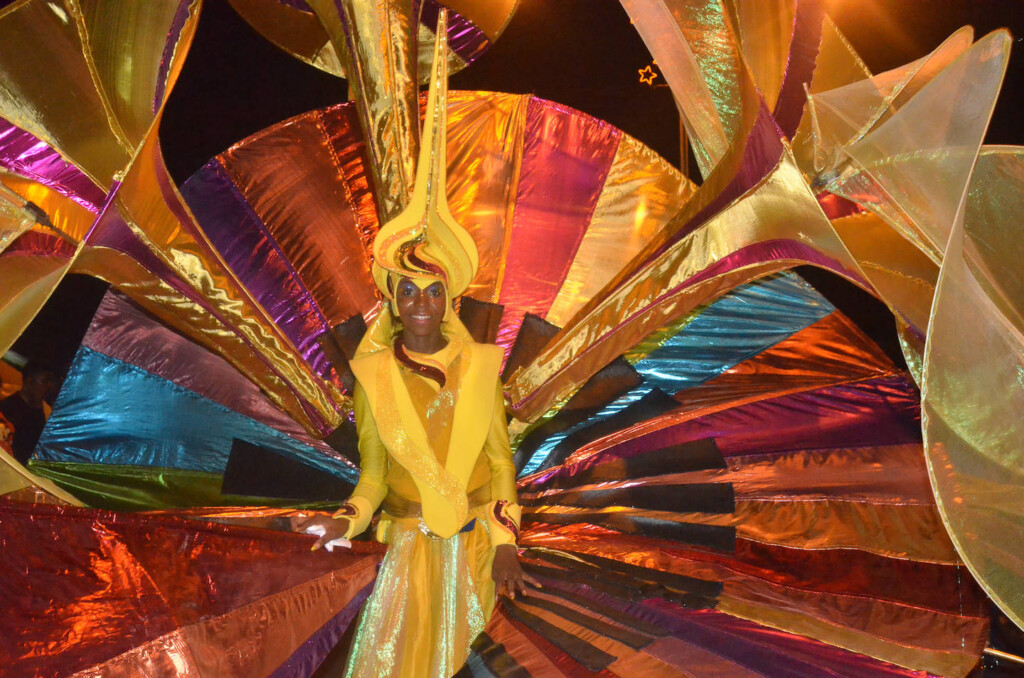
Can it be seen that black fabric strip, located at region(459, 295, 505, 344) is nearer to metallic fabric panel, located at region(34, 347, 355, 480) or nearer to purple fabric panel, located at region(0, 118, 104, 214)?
metallic fabric panel, located at region(34, 347, 355, 480)

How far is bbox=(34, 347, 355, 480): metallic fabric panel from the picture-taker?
2834mm

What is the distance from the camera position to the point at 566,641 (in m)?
2.17

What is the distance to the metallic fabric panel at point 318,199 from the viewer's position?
303 centimetres

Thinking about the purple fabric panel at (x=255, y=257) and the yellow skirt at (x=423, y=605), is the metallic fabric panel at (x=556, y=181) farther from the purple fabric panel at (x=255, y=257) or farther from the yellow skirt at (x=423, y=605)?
the yellow skirt at (x=423, y=605)

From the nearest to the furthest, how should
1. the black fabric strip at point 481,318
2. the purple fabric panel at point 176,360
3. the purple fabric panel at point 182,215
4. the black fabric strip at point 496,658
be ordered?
the black fabric strip at point 496,658 → the purple fabric panel at point 182,215 → the purple fabric panel at point 176,360 → the black fabric strip at point 481,318

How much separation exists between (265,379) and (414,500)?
0.59m

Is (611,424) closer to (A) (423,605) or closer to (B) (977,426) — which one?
(A) (423,605)

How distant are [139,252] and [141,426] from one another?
658 millimetres

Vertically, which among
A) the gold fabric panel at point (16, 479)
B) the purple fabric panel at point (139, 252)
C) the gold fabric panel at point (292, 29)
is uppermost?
the gold fabric panel at point (292, 29)

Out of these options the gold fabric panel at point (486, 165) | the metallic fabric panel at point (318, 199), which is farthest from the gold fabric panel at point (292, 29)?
the gold fabric panel at point (486, 165)

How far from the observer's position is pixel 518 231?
10.7 ft

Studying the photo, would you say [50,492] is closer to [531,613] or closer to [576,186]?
[531,613]

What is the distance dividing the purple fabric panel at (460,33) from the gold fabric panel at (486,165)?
0.13 metres

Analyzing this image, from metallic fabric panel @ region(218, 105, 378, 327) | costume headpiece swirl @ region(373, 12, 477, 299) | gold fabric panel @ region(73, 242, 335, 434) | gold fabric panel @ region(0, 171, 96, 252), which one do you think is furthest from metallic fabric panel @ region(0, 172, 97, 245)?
costume headpiece swirl @ region(373, 12, 477, 299)
